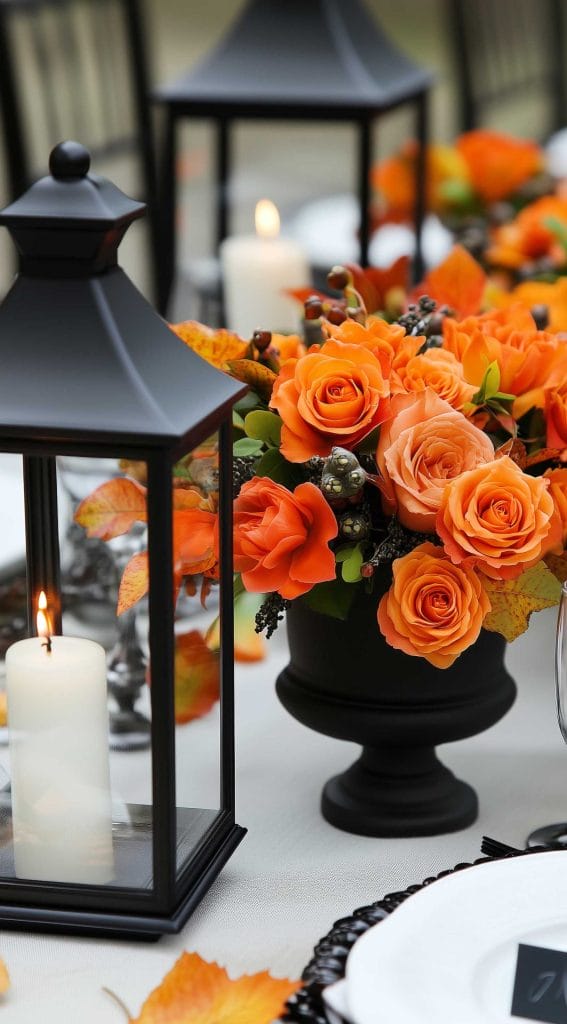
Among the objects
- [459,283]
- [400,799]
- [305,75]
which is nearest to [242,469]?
[400,799]

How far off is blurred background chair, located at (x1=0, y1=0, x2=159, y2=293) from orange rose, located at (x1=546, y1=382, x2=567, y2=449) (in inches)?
63.5

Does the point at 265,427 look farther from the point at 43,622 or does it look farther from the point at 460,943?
the point at 460,943

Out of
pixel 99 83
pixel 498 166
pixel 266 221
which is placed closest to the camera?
pixel 266 221

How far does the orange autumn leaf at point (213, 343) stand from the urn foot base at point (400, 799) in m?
0.27

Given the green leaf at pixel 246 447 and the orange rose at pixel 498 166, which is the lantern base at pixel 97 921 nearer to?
the green leaf at pixel 246 447

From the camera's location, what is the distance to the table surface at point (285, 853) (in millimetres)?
747

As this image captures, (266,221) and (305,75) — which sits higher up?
(305,75)

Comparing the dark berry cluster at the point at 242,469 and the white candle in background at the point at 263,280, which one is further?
the white candle in background at the point at 263,280

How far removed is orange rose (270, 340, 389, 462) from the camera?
81 centimetres

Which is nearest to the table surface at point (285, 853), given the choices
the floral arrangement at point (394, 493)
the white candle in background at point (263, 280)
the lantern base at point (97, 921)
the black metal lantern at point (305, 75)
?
the lantern base at point (97, 921)

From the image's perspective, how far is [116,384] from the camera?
71 centimetres

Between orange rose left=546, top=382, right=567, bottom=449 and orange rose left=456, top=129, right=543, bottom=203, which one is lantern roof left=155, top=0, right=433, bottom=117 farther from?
orange rose left=546, top=382, right=567, bottom=449

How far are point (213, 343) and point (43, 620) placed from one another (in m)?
0.24

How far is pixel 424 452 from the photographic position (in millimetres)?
803
